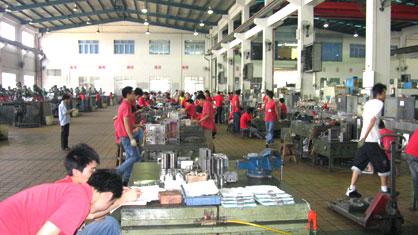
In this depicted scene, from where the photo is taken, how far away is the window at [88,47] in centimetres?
3234

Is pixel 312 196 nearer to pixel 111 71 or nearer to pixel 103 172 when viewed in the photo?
pixel 103 172

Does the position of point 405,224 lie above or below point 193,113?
below

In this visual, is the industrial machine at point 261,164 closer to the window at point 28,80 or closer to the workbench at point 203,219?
the workbench at point 203,219

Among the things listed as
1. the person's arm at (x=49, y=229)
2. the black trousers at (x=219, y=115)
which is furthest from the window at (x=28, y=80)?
the person's arm at (x=49, y=229)

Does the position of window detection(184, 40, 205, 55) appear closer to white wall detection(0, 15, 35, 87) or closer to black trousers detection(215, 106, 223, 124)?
white wall detection(0, 15, 35, 87)

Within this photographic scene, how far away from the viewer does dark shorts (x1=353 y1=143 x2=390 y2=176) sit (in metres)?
5.90

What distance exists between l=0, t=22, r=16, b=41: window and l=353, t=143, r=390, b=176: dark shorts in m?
23.2

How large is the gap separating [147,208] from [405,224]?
12.0 feet

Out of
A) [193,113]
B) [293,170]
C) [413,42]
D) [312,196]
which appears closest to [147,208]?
[312,196]

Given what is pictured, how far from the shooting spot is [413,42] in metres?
28.4

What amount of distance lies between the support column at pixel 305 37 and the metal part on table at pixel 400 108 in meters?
3.51

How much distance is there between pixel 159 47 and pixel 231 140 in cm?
2077

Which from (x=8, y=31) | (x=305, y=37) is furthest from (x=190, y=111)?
(x=8, y=31)

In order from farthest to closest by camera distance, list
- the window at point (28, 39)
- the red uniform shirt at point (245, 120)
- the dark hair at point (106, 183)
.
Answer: the window at point (28, 39) < the red uniform shirt at point (245, 120) < the dark hair at point (106, 183)
